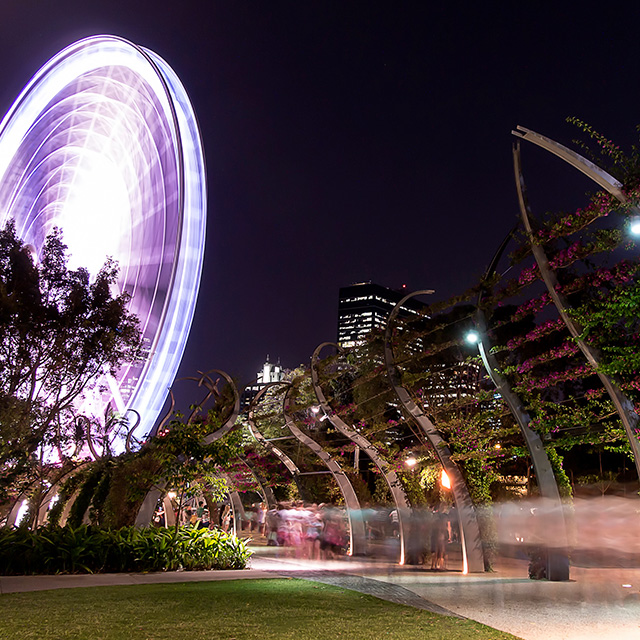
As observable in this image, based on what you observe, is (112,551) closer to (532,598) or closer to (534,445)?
(532,598)

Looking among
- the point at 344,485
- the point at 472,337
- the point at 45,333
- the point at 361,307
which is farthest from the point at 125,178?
the point at 361,307

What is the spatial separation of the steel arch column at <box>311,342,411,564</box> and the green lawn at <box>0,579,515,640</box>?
7022mm

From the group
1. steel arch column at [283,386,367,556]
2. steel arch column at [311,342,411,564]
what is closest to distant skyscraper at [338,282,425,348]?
steel arch column at [283,386,367,556]

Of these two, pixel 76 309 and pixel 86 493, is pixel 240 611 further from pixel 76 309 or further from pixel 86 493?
pixel 86 493

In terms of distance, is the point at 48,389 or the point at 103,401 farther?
the point at 103,401

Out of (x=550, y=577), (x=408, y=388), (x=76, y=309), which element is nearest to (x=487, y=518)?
(x=550, y=577)

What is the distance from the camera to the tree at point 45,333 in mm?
15164

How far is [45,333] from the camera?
15562mm

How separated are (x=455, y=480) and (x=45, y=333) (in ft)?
34.1

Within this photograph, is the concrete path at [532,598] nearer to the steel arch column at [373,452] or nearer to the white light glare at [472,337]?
the steel arch column at [373,452]

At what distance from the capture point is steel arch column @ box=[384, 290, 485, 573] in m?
13.8

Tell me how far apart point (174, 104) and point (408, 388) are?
1201 cm

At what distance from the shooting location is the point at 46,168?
22031 millimetres

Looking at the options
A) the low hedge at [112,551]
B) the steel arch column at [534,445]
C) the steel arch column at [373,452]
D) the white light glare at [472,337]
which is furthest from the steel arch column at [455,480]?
the low hedge at [112,551]
